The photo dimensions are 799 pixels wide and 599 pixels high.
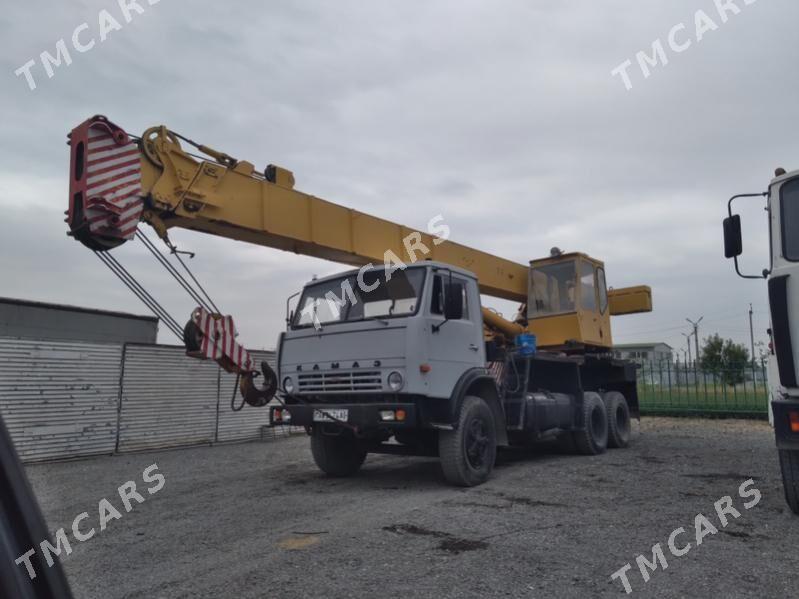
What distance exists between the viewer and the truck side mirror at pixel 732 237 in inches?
234

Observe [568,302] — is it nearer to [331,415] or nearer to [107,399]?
[331,415]

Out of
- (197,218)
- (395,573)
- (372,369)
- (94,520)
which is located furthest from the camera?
(372,369)

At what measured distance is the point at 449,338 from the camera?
730 cm

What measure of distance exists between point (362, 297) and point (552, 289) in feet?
15.2

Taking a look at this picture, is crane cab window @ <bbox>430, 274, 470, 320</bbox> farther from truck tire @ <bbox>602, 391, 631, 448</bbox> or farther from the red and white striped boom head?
truck tire @ <bbox>602, 391, 631, 448</bbox>

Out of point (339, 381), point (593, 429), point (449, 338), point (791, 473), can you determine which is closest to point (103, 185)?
point (339, 381)

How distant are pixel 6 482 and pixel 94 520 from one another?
5759mm

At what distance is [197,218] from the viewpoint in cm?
647

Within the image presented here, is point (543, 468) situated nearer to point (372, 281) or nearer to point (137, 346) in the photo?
point (372, 281)

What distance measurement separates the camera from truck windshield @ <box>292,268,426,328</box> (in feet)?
23.9

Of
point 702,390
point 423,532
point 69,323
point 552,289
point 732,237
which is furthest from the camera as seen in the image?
point 702,390

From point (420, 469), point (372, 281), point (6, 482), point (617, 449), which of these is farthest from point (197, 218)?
point (617, 449)

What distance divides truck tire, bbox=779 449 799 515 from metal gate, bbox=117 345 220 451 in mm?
10098

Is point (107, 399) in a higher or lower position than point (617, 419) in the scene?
higher
